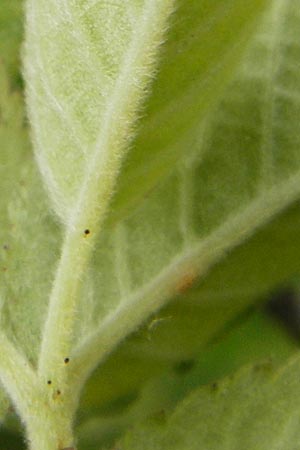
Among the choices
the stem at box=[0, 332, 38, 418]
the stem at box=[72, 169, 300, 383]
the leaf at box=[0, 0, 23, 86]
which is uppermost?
the leaf at box=[0, 0, 23, 86]

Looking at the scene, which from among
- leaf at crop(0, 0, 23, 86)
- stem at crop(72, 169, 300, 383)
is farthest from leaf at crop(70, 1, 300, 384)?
leaf at crop(0, 0, 23, 86)

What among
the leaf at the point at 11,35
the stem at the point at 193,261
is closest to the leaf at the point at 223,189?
the stem at the point at 193,261

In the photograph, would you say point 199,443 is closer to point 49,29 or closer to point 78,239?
point 78,239

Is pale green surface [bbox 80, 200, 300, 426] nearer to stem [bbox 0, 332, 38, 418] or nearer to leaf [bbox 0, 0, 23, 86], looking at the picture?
stem [bbox 0, 332, 38, 418]

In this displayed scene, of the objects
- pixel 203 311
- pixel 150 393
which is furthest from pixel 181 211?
pixel 150 393

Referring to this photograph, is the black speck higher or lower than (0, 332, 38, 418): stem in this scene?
lower

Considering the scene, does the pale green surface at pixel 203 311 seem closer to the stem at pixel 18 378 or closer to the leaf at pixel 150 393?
the leaf at pixel 150 393

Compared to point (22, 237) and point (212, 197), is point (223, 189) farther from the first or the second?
point (22, 237)
